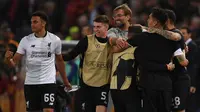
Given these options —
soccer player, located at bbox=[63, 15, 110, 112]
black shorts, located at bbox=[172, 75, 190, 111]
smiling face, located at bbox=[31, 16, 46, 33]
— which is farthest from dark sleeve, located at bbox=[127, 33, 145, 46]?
smiling face, located at bbox=[31, 16, 46, 33]

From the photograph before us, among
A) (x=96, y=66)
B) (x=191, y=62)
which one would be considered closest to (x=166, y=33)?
(x=96, y=66)

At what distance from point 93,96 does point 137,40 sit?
5.11 ft

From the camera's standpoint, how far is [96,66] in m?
13.3

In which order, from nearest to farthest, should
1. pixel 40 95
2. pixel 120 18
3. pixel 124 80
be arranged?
pixel 124 80
pixel 120 18
pixel 40 95

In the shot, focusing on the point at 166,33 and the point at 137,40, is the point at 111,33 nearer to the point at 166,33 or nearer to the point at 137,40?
the point at 137,40

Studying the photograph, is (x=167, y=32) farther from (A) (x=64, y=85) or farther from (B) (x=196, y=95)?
(B) (x=196, y=95)

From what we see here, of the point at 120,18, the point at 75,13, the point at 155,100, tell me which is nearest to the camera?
the point at 155,100

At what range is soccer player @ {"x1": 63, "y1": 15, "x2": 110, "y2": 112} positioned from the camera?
1330cm

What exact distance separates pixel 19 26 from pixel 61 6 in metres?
1.77

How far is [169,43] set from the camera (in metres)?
12.6

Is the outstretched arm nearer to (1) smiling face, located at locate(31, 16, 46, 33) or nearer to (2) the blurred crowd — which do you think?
(1) smiling face, located at locate(31, 16, 46, 33)

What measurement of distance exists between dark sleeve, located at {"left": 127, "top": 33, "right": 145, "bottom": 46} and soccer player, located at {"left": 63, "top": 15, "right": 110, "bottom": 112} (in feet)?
3.17

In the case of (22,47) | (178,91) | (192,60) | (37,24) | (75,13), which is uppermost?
(75,13)

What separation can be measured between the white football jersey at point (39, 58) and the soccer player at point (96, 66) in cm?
43
